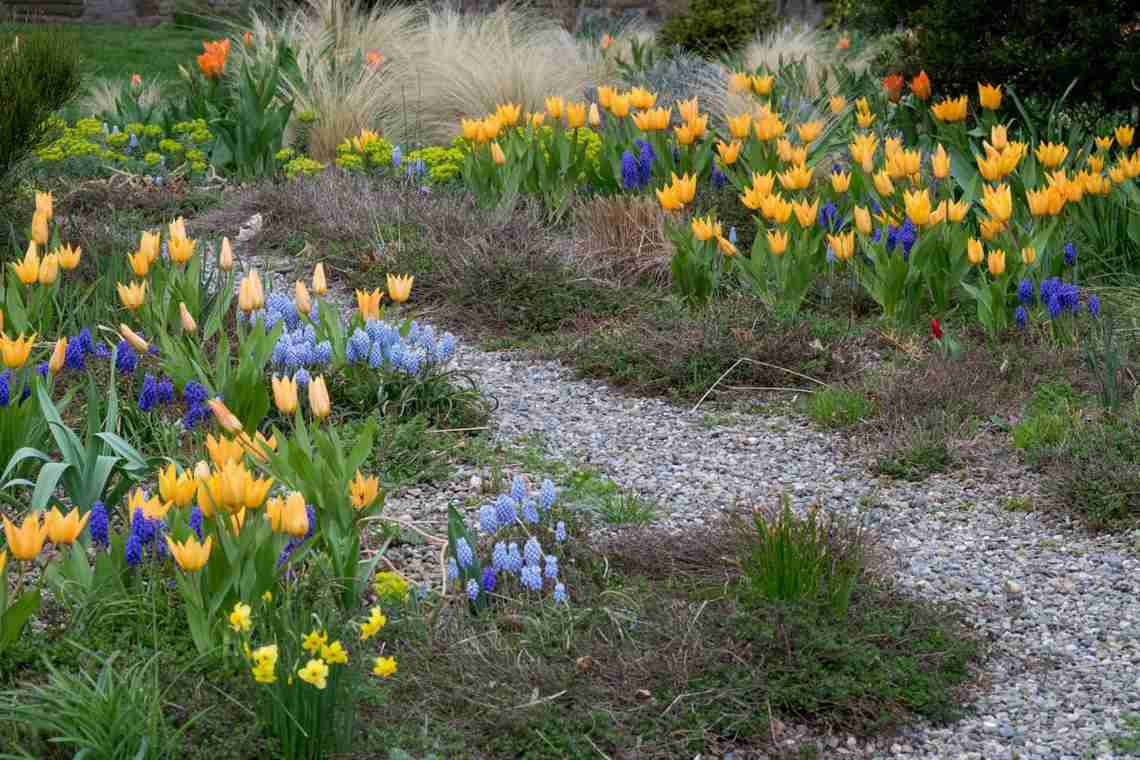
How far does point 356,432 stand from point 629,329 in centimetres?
158

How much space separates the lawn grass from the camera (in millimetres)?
14906

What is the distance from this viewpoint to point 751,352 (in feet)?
17.0

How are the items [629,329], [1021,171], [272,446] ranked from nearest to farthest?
1. [272,446]
2. [629,329]
3. [1021,171]

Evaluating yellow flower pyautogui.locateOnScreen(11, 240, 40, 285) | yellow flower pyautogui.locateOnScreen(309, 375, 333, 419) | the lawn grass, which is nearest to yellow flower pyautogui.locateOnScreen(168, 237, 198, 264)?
yellow flower pyautogui.locateOnScreen(11, 240, 40, 285)

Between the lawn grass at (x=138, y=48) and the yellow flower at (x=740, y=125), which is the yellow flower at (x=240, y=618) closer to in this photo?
the yellow flower at (x=740, y=125)

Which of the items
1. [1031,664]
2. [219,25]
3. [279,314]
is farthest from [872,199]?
[219,25]

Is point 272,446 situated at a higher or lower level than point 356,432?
higher

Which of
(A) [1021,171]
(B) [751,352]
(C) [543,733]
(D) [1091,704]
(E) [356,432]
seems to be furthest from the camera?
(A) [1021,171]

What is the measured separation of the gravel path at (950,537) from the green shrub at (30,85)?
2.14 metres

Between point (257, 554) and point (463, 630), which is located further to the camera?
point (463, 630)

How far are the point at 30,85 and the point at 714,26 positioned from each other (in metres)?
9.31

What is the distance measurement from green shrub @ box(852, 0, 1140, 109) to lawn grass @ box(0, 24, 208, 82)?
8.55 m

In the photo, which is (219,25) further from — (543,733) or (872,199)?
(543,733)

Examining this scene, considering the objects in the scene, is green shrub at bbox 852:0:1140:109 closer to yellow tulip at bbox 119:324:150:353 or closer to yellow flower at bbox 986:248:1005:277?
yellow flower at bbox 986:248:1005:277
